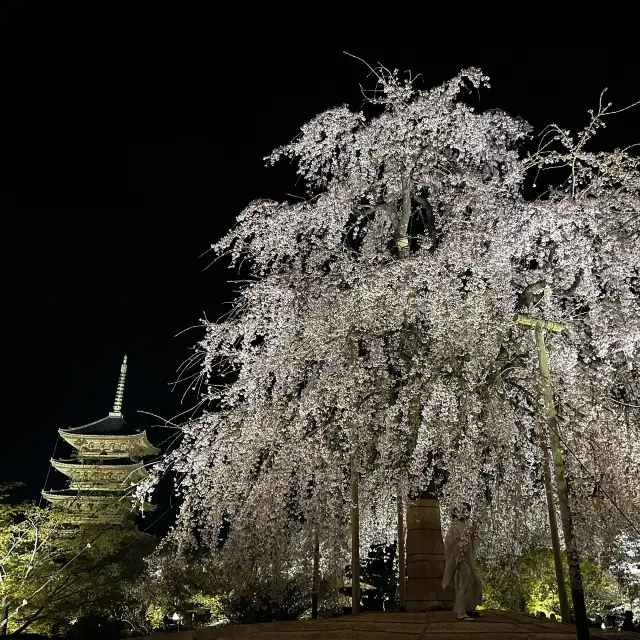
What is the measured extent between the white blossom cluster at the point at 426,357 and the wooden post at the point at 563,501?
1.72ft

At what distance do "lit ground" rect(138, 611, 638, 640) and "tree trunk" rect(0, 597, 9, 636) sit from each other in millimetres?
7216

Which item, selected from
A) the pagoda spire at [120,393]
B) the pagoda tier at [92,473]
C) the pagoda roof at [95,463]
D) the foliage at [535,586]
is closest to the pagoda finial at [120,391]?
the pagoda spire at [120,393]

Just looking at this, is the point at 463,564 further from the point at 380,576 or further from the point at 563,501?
the point at 380,576

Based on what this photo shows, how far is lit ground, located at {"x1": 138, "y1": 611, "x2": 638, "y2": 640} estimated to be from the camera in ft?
22.5

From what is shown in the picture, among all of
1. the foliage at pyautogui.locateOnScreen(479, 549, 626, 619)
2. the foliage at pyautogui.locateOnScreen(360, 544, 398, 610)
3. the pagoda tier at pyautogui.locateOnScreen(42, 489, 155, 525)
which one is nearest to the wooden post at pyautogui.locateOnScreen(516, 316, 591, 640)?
the foliage at pyautogui.locateOnScreen(479, 549, 626, 619)

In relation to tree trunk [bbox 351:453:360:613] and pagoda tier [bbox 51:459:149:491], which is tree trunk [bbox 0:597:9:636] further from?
pagoda tier [bbox 51:459:149:491]

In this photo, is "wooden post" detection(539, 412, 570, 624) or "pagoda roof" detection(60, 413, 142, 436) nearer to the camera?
"wooden post" detection(539, 412, 570, 624)

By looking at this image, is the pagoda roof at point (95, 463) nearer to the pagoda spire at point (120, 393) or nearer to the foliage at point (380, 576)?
the pagoda spire at point (120, 393)

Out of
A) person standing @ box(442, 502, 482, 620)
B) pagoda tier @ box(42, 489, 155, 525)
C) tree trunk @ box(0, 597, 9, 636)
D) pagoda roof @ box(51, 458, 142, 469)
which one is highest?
pagoda roof @ box(51, 458, 142, 469)

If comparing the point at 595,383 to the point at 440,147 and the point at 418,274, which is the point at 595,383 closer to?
the point at 418,274

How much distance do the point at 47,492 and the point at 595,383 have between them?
3240cm

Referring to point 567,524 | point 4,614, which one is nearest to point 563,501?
point 567,524

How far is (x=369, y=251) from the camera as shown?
34.0 feet

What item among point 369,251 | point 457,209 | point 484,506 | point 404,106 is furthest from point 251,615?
point 404,106
